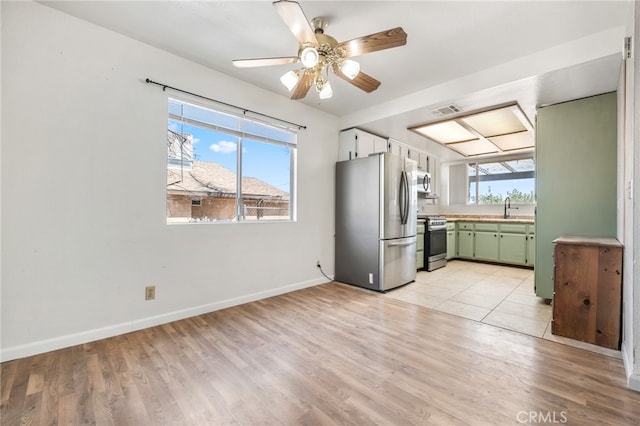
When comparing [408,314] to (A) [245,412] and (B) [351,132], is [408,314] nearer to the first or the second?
(A) [245,412]

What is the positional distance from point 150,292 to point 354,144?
10.4 ft

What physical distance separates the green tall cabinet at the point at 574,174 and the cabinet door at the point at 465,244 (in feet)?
8.14

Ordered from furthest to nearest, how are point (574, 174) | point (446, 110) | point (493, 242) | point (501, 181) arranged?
point (501, 181)
point (493, 242)
point (446, 110)
point (574, 174)

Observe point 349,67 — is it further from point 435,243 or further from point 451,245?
point 451,245

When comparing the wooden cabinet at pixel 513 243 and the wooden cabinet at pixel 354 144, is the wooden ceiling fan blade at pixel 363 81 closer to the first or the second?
the wooden cabinet at pixel 354 144

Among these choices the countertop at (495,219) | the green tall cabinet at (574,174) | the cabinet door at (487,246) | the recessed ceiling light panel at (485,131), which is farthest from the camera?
the cabinet door at (487,246)

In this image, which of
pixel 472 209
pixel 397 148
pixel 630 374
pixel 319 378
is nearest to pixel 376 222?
pixel 397 148

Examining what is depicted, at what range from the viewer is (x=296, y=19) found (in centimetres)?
158

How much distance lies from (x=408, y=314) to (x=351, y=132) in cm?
266

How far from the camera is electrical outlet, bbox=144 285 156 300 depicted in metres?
2.45

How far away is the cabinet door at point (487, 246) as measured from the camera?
16.9 ft

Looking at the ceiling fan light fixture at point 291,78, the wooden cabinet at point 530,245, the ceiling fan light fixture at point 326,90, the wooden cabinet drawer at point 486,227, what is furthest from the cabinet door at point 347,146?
the wooden cabinet at point 530,245

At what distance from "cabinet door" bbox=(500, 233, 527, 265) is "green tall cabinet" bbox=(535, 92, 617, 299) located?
2.08 metres

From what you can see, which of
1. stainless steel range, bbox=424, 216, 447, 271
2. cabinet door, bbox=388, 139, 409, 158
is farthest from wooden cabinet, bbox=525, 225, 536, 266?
cabinet door, bbox=388, 139, 409, 158
